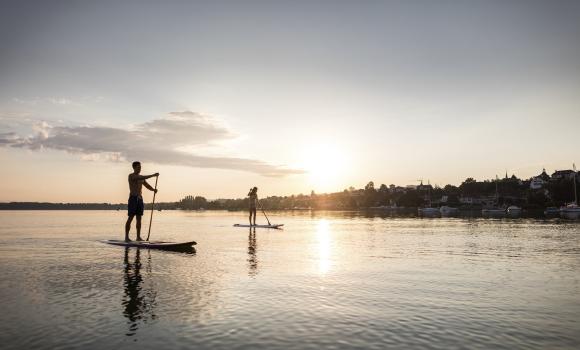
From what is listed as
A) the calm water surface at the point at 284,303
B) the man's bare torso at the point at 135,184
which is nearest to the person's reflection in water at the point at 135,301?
the calm water surface at the point at 284,303

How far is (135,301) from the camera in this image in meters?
9.58

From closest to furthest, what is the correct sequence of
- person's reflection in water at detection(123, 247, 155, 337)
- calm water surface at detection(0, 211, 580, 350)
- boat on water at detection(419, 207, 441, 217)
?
1. calm water surface at detection(0, 211, 580, 350)
2. person's reflection in water at detection(123, 247, 155, 337)
3. boat on water at detection(419, 207, 441, 217)

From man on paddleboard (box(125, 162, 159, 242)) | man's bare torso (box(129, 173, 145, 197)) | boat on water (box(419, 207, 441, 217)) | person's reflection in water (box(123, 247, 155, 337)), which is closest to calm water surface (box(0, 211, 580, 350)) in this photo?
person's reflection in water (box(123, 247, 155, 337))

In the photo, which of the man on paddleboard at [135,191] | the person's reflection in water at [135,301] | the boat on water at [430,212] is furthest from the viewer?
the boat on water at [430,212]

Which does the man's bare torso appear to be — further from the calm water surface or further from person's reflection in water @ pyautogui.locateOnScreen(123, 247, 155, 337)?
person's reflection in water @ pyautogui.locateOnScreen(123, 247, 155, 337)

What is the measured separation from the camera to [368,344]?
22.5 feet

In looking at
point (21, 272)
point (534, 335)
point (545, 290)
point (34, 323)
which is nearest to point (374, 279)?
point (545, 290)

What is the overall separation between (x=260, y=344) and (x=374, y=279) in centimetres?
698

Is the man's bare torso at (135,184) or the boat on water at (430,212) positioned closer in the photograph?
the man's bare torso at (135,184)

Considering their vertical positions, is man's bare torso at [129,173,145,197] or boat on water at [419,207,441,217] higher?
man's bare torso at [129,173,145,197]

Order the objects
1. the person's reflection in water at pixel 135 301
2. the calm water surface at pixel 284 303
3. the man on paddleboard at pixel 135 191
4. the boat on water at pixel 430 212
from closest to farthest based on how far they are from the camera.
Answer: the calm water surface at pixel 284 303, the person's reflection in water at pixel 135 301, the man on paddleboard at pixel 135 191, the boat on water at pixel 430 212

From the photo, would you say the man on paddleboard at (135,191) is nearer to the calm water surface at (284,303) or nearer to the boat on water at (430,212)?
the calm water surface at (284,303)

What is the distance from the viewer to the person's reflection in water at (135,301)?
8.01 m

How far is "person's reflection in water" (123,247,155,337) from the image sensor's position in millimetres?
8008
